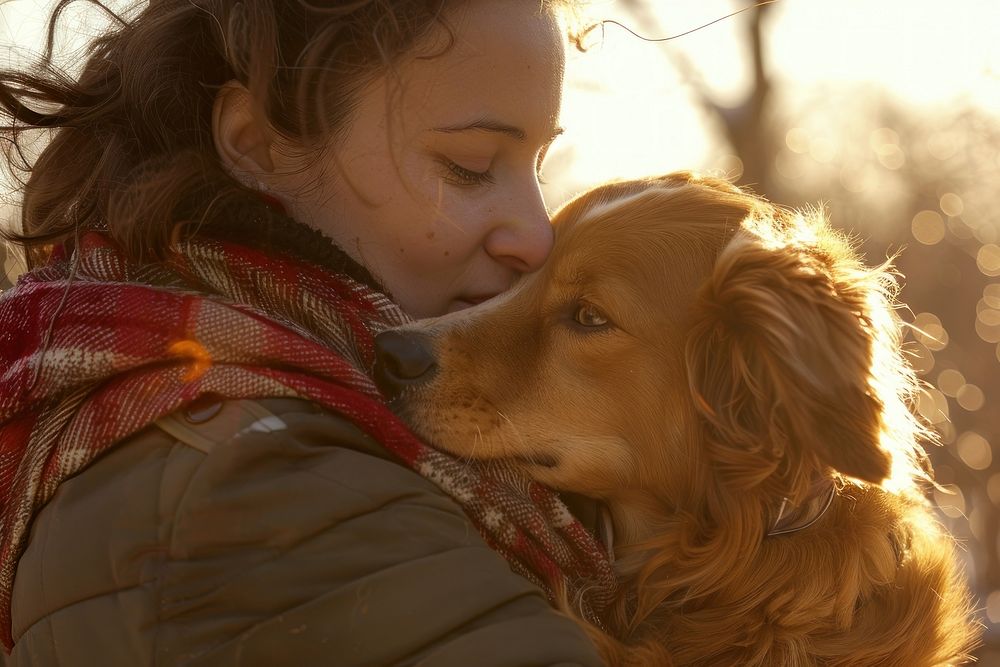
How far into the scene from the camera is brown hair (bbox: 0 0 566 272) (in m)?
2.19

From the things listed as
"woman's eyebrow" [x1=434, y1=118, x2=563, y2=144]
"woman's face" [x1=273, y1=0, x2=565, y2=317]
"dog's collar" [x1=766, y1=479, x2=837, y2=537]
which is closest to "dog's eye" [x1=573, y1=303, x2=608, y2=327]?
"woman's face" [x1=273, y1=0, x2=565, y2=317]

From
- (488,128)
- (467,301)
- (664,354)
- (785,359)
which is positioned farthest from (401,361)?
(785,359)

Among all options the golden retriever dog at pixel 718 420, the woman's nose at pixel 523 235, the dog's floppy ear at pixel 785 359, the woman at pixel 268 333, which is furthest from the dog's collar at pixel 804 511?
the woman's nose at pixel 523 235

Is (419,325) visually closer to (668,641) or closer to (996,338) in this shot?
(668,641)

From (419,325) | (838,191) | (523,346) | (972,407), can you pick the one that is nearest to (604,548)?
(523,346)

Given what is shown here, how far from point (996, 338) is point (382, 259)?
46.5ft

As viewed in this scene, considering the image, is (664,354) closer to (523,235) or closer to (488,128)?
(523,235)

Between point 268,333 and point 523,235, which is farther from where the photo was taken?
point 523,235

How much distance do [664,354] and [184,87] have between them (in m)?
1.35

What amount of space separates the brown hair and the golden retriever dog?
0.60 m

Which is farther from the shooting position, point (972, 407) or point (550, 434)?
point (972, 407)

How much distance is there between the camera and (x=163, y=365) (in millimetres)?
1670

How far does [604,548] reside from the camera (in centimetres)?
254

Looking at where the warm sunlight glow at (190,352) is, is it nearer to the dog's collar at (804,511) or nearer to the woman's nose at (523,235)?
the woman's nose at (523,235)
